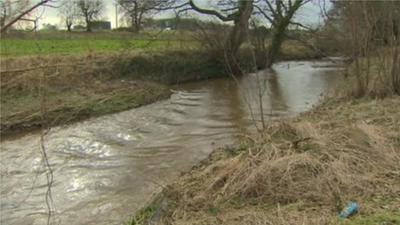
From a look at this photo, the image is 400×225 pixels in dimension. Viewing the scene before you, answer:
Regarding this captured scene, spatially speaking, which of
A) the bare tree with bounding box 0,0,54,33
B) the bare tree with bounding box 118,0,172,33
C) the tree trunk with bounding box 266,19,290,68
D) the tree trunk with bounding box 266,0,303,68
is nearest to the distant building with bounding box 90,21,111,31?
the bare tree with bounding box 118,0,172,33

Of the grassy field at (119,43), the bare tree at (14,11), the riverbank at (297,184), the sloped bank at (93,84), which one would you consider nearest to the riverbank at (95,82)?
the sloped bank at (93,84)

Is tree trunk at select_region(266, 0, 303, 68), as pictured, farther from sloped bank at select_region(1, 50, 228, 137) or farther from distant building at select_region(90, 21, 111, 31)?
distant building at select_region(90, 21, 111, 31)

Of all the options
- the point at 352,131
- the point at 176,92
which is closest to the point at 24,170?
the point at 352,131

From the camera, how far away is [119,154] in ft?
36.4

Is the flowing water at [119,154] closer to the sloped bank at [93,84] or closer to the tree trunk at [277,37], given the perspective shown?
the sloped bank at [93,84]

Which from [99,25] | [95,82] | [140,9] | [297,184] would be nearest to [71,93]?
[95,82]

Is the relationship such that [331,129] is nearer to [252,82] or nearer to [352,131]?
[352,131]

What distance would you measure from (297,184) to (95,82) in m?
14.0

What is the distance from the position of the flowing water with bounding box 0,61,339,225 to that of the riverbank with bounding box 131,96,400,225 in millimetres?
1253

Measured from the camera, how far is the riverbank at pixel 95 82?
1421 centimetres

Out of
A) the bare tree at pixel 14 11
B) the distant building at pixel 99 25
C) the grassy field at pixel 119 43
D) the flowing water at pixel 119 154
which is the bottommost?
the flowing water at pixel 119 154

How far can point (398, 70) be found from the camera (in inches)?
460

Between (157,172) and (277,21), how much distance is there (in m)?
20.3

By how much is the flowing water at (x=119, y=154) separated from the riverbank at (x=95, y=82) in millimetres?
719
